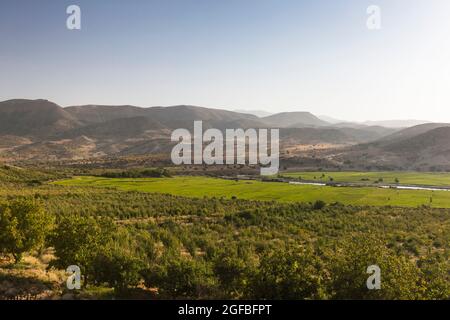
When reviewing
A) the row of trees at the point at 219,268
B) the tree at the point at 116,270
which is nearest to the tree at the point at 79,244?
the row of trees at the point at 219,268

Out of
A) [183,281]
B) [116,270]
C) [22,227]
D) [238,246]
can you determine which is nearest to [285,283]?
[183,281]

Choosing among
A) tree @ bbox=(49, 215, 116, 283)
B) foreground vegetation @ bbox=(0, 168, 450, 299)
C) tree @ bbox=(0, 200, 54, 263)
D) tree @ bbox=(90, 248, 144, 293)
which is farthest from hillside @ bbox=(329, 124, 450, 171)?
tree @ bbox=(0, 200, 54, 263)

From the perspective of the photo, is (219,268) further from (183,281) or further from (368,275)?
(368,275)

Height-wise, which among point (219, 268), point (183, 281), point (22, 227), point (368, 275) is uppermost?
point (22, 227)

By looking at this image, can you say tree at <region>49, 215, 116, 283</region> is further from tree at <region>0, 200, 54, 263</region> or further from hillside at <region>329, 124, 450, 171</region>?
hillside at <region>329, 124, 450, 171</region>

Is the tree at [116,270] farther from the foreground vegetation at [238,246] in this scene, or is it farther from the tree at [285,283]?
the tree at [285,283]

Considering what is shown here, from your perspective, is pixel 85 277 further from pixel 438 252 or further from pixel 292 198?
pixel 292 198
